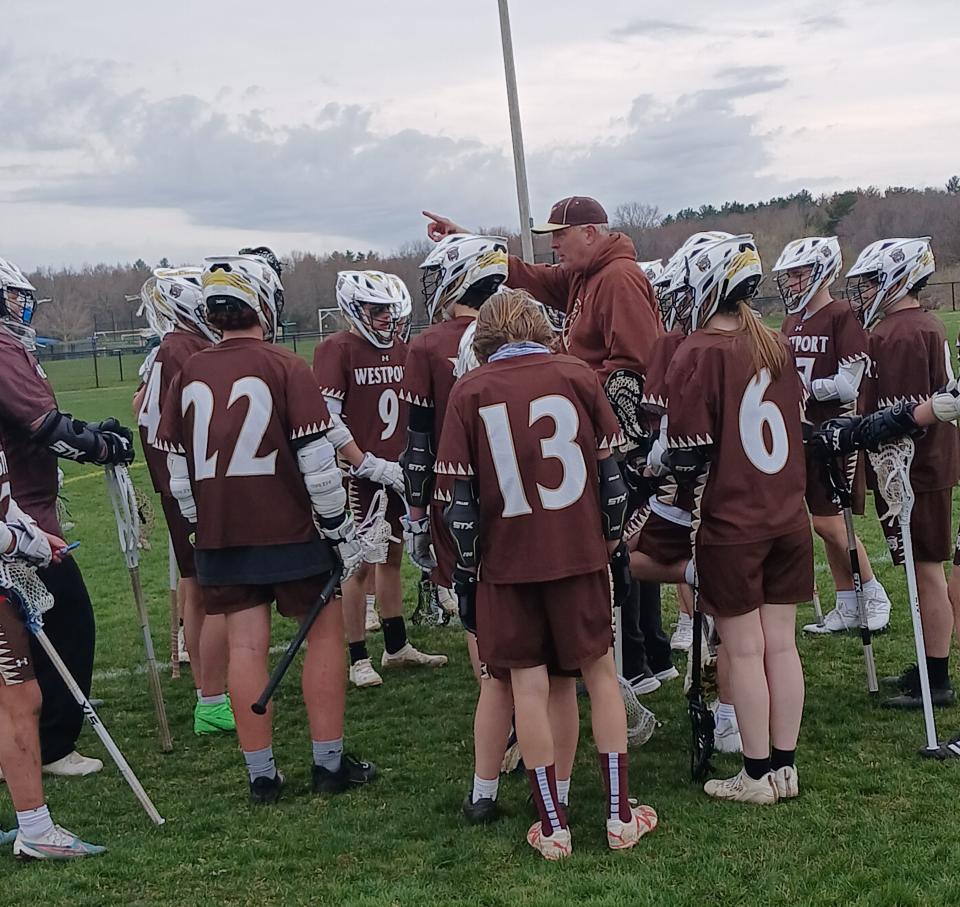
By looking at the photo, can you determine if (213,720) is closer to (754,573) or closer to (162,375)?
(162,375)

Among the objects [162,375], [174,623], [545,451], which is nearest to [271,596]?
[162,375]

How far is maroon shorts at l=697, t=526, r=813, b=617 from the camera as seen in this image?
4.39 m

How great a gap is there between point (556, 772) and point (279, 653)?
3534 millimetres

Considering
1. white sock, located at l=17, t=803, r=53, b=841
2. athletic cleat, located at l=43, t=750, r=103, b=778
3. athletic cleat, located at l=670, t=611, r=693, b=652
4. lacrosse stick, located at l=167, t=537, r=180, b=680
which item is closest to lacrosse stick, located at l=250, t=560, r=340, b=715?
white sock, located at l=17, t=803, r=53, b=841

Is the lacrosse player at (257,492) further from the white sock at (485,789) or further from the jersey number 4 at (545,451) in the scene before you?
the jersey number 4 at (545,451)

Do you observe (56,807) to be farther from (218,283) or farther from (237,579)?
(218,283)

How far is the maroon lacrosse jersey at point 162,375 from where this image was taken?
18.8 ft

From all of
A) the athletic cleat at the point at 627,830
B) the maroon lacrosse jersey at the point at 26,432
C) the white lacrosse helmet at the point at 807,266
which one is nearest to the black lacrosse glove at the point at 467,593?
the athletic cleat at the point at 627,830

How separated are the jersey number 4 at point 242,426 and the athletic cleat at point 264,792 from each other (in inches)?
55.1

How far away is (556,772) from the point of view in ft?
14.2

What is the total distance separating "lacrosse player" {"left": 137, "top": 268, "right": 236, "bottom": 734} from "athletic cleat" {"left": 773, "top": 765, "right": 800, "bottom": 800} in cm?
276

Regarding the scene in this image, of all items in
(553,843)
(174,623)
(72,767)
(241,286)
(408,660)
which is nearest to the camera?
(553,843)

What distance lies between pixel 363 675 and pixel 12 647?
8.73 ft

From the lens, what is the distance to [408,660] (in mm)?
6938
